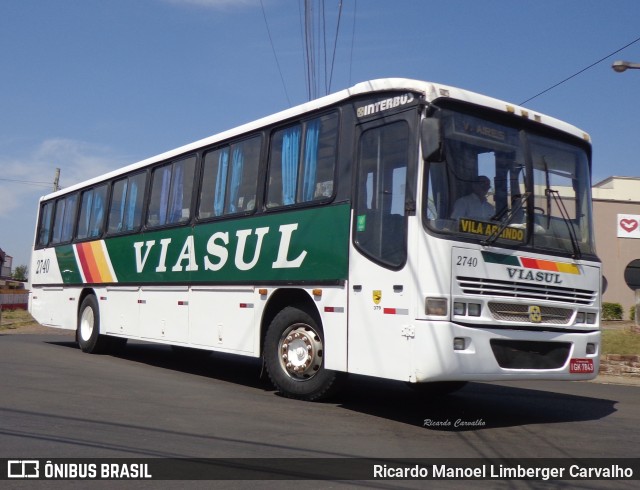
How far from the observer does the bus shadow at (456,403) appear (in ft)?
27.3

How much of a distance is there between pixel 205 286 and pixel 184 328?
3.03 feet

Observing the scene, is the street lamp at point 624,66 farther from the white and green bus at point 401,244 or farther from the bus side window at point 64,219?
the bus side window at point 64,219

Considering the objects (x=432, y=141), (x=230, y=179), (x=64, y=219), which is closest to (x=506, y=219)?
(x=432, y=141)

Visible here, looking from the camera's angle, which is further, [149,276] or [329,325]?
[149,276]

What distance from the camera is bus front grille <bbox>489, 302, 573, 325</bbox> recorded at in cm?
765

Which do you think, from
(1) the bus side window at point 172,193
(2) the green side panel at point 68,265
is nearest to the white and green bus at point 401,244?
(1) the bus side window at point 172,193

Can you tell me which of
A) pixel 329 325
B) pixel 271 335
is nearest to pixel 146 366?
pixel 271 335

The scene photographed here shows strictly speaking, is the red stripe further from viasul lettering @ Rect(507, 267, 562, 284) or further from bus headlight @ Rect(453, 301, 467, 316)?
viasul lettering @ Rect(507, 267, 562, 284)

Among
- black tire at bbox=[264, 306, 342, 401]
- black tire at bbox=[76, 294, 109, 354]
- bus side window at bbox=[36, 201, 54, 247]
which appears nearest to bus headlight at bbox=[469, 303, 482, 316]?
black tire at bbox=[264, 306, 342, 401]

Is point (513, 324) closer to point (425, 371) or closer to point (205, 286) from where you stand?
point (425, 371)

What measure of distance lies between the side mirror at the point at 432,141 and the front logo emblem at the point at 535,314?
188 cm

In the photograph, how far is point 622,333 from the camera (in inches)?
703

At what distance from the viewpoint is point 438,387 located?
9.88 metres

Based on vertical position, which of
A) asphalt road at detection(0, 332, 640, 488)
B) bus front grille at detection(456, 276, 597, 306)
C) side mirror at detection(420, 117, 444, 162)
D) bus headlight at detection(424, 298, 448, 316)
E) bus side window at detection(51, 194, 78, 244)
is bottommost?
asphalt road at detection(0, 332, 640, 488)
